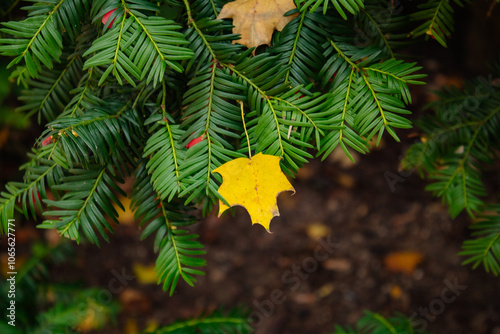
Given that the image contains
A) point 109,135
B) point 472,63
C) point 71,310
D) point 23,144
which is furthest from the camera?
point 23,144

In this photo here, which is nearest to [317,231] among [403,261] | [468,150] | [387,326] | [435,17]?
[403,261]

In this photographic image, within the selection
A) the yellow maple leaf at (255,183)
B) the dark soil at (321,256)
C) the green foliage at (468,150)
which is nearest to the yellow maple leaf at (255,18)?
the yellow maple leaf at (255,183)

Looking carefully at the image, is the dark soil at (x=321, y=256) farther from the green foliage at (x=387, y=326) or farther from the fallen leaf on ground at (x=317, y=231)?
the green foliage at (x=387, y=326)

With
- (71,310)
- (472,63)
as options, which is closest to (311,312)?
(71,310)

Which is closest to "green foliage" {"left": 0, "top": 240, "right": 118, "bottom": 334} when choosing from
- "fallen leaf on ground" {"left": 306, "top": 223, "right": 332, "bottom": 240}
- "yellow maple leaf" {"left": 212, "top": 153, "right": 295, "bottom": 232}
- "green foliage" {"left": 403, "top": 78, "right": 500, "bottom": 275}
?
"yellow maple leaf" {"left": 212, "top": 153, "right": 295, "bottom": 232}

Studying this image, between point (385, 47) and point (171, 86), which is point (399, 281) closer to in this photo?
point (385, 47)

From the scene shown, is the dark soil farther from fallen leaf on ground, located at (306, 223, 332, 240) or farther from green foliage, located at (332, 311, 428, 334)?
green foliage, located at (332, 311, 428, 334)
